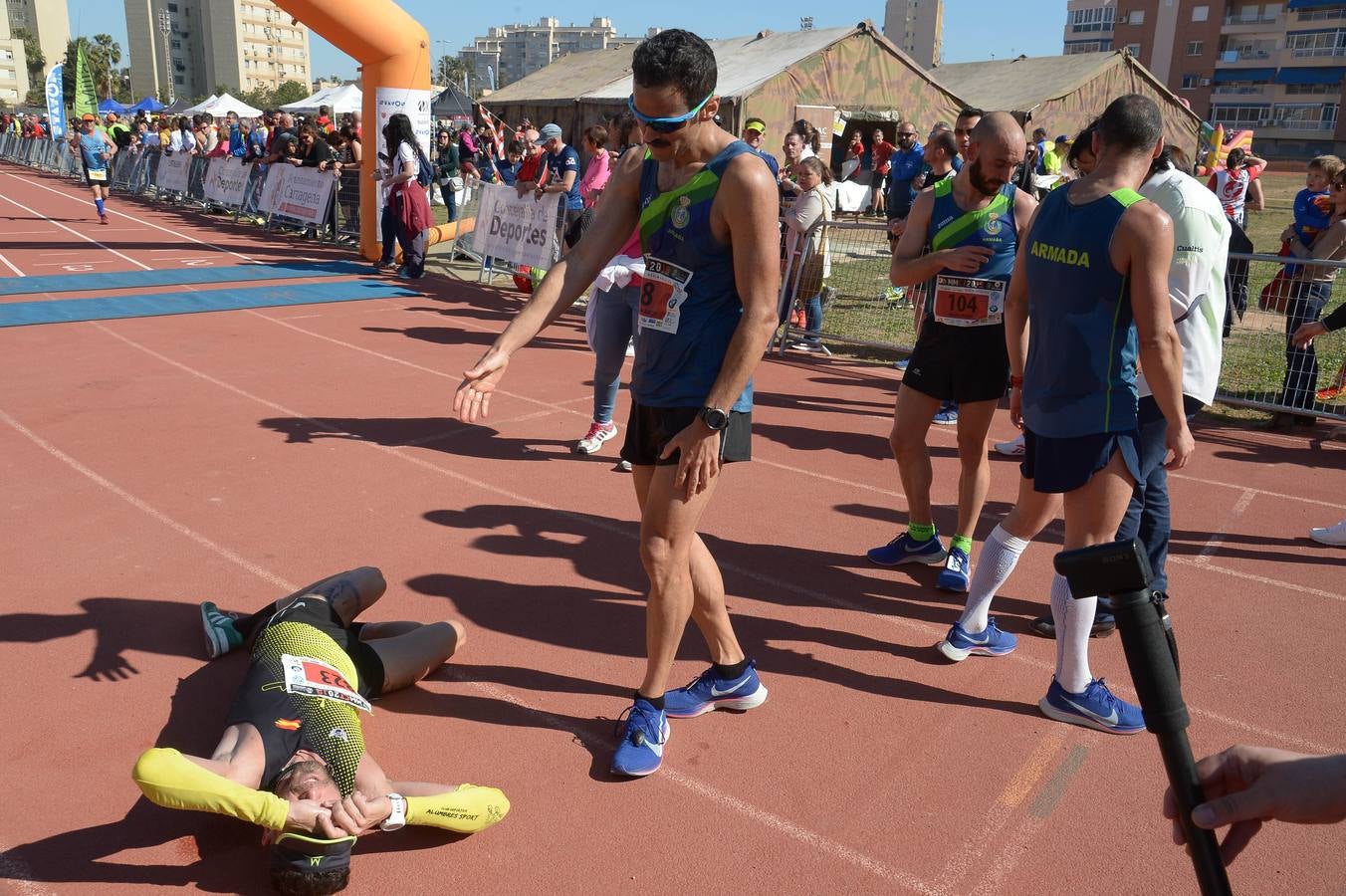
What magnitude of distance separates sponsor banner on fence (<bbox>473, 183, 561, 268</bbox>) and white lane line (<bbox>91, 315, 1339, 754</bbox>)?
15.6ft

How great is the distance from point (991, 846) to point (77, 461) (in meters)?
5.65

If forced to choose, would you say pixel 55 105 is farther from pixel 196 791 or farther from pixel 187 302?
pixel 196 791

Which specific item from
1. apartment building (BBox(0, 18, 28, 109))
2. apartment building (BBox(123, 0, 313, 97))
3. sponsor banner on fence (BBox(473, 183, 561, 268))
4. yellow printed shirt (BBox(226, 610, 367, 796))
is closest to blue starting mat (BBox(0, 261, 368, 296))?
sponsor banner on fence (BBox(473, 183, 561, 268))

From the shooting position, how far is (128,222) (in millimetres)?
19703

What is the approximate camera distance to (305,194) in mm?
17750

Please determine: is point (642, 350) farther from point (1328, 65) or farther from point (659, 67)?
point (1328, 65)

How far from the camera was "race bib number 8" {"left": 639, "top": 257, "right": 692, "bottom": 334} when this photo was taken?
3062 mm

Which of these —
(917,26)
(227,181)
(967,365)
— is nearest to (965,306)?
(967,365)

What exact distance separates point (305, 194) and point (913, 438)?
15.8m

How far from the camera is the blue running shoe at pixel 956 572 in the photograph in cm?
478

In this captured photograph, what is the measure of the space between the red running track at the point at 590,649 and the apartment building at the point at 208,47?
5283 inches

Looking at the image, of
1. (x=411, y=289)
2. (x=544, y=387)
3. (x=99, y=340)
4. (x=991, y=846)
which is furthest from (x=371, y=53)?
(x=991, y=846)

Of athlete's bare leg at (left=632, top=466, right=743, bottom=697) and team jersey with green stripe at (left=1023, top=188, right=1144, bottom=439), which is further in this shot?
team jersey with green stripe at (left=1023, top=188, right=1144, bottom=439)

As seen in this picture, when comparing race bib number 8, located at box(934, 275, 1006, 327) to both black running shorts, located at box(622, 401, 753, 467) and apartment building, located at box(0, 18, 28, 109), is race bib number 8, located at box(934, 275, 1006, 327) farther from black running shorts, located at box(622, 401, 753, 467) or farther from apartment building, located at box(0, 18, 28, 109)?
apartment building, located at box(0, 18, 28, 109)
